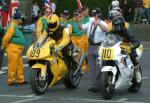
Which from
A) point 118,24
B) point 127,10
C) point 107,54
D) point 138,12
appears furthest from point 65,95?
point 127,10

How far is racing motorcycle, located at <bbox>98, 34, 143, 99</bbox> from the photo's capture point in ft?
44.7

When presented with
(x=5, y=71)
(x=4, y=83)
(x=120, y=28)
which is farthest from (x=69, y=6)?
(x=120, y=28)

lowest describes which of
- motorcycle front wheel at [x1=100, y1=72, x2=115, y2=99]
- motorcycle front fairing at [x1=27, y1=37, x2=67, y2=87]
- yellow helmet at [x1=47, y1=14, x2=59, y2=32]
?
motorcycle front wheel at [x1=100, y1=72, x2=115, y2=99]

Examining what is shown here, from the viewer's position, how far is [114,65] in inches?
547

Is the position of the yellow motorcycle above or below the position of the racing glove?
below

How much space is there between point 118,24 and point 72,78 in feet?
6.81

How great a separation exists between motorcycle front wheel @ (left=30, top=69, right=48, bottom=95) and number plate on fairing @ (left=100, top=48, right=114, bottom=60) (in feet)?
5.09

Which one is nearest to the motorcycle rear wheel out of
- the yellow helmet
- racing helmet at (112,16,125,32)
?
racing helmet at (112,16,125,32)

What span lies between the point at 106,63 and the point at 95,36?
4.60 feet

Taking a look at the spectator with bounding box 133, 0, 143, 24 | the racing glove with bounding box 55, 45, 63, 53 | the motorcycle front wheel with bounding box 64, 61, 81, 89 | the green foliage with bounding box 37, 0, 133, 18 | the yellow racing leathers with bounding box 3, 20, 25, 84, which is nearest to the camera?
the racing glove with bounding box 55, 45, 63, 53

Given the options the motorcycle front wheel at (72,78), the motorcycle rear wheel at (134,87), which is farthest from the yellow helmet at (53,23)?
the motorcycle rear wheel at (134,87)

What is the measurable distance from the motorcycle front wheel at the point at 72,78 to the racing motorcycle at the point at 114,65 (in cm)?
159

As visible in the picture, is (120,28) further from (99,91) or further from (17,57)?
(17,57)

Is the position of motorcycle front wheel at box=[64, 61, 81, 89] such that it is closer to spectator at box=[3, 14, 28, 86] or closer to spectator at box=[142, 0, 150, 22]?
spectator at box=[3, 14, 28, 86]
